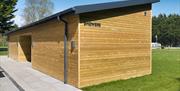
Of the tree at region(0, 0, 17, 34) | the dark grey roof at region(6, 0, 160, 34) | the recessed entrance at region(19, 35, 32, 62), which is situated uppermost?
the tree at region(0, 0, 17, 34)

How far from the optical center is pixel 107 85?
8664 mm

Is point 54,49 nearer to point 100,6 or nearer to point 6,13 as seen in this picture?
point 100,6

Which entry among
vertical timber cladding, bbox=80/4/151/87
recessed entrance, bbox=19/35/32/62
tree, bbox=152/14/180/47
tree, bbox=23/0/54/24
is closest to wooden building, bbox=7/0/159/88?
vertical timber cladding, bbox=80/4/151/87

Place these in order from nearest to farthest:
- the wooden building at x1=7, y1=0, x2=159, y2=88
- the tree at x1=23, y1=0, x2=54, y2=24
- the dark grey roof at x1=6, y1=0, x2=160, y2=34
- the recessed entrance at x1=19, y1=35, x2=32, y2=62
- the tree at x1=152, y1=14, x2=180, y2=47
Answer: the dark grey roof at x1=6, y1=0, x2=160, y2=34
the wooden building at x1=7, y1=0, x2=159, y2=88
the recessed entrance at x1=19, y1=35, x2=32, y2=62
the tree at x1=23, y1=0, x2=54, y2=24
the tree at x1=152, y1=14, x2=180, y2=47

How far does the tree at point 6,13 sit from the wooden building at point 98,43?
2693 centimetres

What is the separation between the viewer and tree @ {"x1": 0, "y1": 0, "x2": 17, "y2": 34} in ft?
119

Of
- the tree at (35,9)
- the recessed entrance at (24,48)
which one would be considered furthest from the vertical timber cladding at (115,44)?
the tree at (35,9)

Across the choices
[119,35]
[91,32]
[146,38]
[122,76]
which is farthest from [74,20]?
[146,38]

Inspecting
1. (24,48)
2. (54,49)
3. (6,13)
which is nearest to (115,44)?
(54,49)

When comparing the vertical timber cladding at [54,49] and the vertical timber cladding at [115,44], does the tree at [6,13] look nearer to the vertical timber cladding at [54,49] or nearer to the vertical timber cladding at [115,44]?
the vertical timber cladding at [54,49]

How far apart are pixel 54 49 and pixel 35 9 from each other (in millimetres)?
36157

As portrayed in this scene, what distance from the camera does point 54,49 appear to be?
10.5 metres

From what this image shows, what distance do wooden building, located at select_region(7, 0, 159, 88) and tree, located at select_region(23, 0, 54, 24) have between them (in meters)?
33.8

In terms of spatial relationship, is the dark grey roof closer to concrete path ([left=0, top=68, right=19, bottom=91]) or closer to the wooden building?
the wooden building
